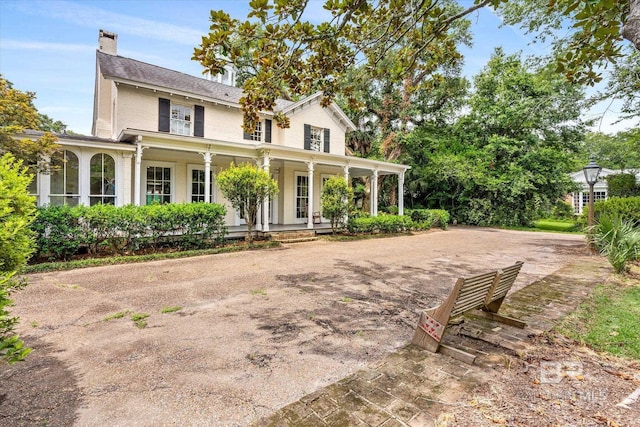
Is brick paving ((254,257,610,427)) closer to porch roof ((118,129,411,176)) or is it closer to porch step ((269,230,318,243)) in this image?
porch step ((269,230,318,243))

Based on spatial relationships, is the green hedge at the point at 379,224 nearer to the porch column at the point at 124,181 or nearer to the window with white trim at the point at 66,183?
the porch column at the point at 124,181

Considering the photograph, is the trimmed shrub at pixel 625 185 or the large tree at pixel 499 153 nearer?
the large tree at pixel 499 153

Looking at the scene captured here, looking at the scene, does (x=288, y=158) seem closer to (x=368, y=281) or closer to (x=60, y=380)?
(x=368, y=281)

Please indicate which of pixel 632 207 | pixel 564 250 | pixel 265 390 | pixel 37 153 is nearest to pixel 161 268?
pixel 37 153

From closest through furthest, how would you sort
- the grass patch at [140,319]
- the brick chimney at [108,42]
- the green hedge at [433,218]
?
the grass patch at [140,319] < the brick chimney at [108,42] < the green hedge at [433,218]

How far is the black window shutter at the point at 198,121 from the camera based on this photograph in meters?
13.0

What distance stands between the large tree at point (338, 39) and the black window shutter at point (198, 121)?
31.5ft

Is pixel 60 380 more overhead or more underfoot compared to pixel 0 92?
more underfoot

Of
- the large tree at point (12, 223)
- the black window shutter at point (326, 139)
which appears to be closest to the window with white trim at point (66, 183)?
the large tree at point (12, 223)

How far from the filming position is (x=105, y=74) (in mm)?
10719

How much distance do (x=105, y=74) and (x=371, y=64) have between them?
1050 cm

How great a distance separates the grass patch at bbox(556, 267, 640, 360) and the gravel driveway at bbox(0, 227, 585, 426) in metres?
1.44

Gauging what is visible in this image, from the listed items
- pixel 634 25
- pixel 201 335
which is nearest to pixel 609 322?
pixel 634 25

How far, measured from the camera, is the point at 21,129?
7855mm
